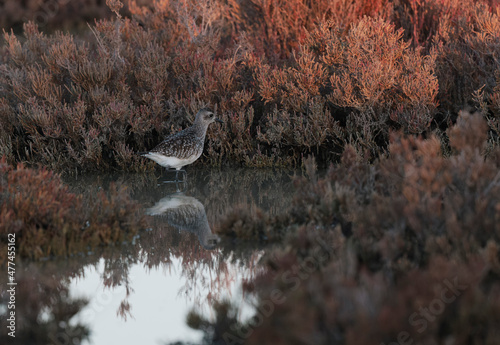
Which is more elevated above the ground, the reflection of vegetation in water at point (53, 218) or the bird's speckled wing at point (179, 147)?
the reflection of vegetation in water at point (53, 218)

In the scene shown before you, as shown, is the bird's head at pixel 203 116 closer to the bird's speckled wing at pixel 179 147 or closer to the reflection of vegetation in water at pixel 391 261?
the bird's speckled wing at pixel 179 147

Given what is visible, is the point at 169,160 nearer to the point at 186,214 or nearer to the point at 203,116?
the point at 203,116

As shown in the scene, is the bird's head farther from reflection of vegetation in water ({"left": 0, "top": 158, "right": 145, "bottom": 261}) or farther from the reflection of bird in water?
reflection of vegetation in water ({"left": 0, "top": 158, "right": 145, "bottom": 261})

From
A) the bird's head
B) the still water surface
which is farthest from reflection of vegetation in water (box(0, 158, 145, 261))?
the bird's head

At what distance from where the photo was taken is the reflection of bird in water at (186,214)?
19.1 ft

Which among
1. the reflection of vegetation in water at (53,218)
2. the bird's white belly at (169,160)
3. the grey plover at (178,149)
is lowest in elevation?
the bird's white belly at (169,160)

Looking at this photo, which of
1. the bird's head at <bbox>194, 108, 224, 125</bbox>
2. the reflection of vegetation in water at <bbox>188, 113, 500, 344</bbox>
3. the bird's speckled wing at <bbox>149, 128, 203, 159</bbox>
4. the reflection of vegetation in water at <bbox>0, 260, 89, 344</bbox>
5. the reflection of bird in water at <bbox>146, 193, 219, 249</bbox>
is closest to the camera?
the reflection of vegetation in water at <bbox>188, 113, 500, 344</bbox>

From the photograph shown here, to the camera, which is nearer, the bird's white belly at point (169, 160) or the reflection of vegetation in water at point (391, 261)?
the reflection of vegetation in water at point (391, 261)

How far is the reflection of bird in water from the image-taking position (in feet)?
19.1

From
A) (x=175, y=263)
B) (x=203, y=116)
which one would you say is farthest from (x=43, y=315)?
(x=203, y=116)

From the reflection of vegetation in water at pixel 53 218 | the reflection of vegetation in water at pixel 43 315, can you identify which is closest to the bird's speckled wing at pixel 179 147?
the reflection of vegetation in water at pixel 53 218

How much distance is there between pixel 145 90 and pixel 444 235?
698cm

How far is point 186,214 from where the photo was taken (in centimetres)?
673

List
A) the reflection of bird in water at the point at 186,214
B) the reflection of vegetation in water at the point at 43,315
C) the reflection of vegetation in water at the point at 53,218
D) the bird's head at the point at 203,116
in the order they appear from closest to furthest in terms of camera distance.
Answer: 1. the reflection of vegetation in water at the point at 43,315
2. the reflection of vegetation in water at the point at 53,218
3. the reflection of bird in water at the point at 186,214
4. the bird's head at the point at 203,116
